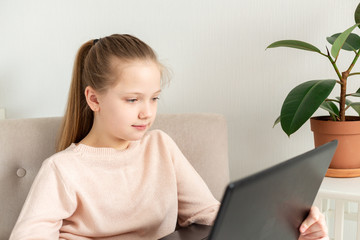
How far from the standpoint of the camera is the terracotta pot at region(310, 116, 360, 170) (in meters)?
1.26

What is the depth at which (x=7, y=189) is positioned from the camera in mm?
1221

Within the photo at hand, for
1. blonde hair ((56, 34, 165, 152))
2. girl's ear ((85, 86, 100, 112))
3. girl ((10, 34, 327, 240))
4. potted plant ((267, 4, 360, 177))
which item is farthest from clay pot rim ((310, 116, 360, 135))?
girl's ear ((85, 86, 100, 112))

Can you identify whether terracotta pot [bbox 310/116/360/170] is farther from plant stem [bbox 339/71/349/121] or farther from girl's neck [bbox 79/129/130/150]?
girl's neck [bbox 79/129/130/150]

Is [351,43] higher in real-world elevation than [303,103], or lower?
higher

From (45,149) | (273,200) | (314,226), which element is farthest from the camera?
(45,149)

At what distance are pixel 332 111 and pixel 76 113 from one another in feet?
2.18

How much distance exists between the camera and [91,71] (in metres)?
1.12

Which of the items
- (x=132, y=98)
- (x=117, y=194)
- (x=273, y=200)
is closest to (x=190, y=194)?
(x=117, y=194)

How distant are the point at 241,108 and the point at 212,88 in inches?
4.7

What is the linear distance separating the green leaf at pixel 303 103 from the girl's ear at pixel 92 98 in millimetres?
454

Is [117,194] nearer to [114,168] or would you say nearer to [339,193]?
[114,168]

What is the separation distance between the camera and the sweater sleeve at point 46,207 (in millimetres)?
972

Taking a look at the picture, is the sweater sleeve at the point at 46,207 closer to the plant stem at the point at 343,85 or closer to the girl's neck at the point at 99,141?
the girl's neck at the point at 99,141

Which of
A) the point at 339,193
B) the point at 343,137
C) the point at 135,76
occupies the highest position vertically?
the point at 135,76
